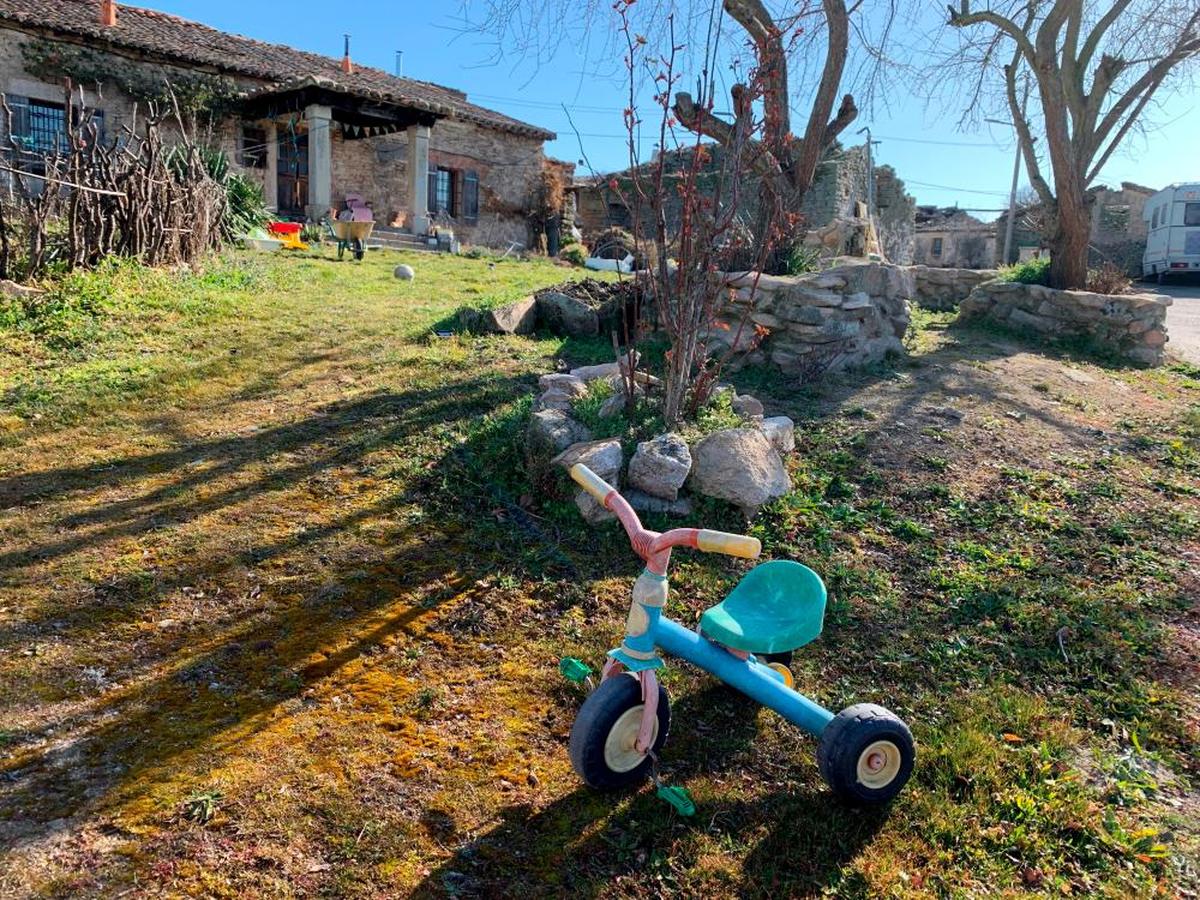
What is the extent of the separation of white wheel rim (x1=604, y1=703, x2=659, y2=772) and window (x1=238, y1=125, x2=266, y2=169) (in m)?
17.9

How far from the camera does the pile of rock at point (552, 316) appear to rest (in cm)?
672

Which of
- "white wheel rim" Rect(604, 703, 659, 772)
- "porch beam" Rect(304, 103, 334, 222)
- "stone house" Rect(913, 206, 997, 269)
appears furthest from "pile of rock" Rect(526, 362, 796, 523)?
"stone house" Rect(913, 206, 997, 269)

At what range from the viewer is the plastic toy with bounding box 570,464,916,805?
85.0 inches

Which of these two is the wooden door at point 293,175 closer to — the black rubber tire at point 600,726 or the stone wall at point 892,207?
the stone wall at point 892,207

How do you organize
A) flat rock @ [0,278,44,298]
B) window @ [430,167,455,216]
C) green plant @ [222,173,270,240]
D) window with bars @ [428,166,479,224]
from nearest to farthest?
flat rock @ [0,278,44,298] < green plant @ [222,173,270,240] < window @ [430,167,455,216] < window with bars @ [428,166,479,224]

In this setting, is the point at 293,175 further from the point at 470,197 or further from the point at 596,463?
the point at 596,463

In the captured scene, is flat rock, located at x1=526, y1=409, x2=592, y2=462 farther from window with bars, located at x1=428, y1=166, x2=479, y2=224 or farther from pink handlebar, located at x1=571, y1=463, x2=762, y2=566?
window with bars, located at x1=428, y1=166, x2=479, y2=224

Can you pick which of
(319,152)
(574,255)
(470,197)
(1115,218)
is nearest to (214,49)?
(319,152)

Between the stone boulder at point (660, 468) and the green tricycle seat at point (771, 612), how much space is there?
1221 mm

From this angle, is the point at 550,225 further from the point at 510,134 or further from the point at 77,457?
the point at 77,457

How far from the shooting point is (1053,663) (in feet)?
9.90

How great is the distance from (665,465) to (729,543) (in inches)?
71.1

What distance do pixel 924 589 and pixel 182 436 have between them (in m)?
3.84

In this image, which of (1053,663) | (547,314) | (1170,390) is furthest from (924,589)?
(1170,390)
